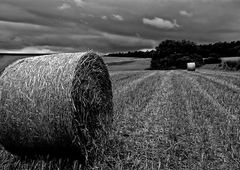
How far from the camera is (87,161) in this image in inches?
199

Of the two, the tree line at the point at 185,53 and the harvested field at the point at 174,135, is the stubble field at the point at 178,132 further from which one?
the tree line at the point at 185,53

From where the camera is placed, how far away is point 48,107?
15.4 ft

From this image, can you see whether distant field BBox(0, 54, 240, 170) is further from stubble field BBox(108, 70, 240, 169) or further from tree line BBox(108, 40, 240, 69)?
tree line BBox(108, 40, 240, 69)

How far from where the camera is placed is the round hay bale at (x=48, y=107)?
4.68m

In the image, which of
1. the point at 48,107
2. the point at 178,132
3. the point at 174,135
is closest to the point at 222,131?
the point at 178,132

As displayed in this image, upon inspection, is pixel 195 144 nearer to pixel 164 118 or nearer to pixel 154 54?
pixel 164 118

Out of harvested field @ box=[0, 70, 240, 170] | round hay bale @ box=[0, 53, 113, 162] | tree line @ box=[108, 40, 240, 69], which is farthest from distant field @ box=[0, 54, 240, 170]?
tree line @ box=[108, 40, 240, 69]

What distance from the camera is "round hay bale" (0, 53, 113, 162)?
4684 mm

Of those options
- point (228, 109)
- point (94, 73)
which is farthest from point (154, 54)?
point (94, 73)

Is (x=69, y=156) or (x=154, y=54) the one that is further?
(x=154, y=54)

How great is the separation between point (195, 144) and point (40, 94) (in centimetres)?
276

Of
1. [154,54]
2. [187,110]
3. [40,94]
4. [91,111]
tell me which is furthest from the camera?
[154,54]

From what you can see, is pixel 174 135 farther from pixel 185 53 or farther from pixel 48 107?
pixel 185 53

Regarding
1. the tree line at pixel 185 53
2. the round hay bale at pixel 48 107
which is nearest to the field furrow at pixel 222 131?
the round hay bale at pixel 48 107
